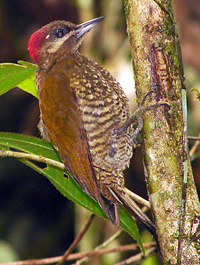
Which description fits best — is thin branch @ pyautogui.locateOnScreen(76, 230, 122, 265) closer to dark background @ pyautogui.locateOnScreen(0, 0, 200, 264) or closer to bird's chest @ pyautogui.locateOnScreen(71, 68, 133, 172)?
bird's chest @ pyautogui.locateOnScreen(71, 68, 133, 172)

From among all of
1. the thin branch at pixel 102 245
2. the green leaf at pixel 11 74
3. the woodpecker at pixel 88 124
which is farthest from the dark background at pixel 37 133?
the green leaf at pixel 11 74

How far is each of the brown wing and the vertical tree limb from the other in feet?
1.94

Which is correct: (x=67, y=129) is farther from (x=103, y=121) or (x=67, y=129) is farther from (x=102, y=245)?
(x=102, y=245)

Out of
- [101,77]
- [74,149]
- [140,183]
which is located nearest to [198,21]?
[140,183]

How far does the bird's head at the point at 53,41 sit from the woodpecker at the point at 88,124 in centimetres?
8

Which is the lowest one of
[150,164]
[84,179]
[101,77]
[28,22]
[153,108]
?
[84,179]

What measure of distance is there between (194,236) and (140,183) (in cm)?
298

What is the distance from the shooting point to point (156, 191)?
1528 millimetres

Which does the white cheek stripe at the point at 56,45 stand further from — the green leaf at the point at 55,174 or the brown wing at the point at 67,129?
the green leaf at the point at 55,174

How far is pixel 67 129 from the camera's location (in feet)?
7.12

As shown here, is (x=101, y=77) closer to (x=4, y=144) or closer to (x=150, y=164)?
(x=4, y=144)

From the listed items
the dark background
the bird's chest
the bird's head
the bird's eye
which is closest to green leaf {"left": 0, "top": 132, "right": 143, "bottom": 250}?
the bird's chest

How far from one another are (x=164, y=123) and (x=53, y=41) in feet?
4.39

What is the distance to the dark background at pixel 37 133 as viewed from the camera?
3.88 m
